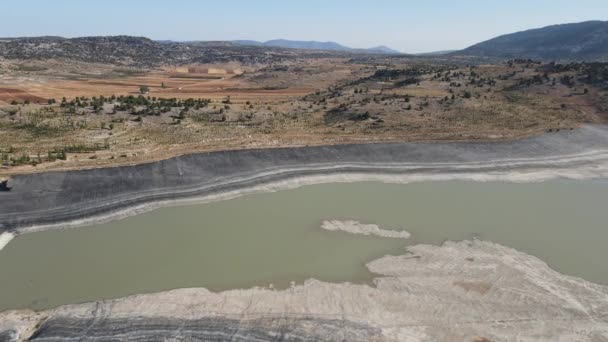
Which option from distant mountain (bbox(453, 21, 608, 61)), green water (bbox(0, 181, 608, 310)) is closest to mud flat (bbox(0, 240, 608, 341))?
green water (bbox(0, 181, 608, 310))

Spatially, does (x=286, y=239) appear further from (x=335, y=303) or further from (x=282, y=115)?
(x=282, y=115)

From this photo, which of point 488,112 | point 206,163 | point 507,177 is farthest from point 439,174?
point 488,112

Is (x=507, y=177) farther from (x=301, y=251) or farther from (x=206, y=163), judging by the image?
(x=206, y=163)

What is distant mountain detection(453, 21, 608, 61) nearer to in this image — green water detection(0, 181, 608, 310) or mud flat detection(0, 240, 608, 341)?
green water detection(0, 181, 608, 310)

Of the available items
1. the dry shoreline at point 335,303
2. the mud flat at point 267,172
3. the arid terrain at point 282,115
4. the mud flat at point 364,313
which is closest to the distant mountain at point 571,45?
the arid terrain at point 282,115

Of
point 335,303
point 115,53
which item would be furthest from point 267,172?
point 115,53

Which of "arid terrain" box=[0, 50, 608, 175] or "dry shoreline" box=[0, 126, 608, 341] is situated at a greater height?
"arid terrain" box=[0, 50, 608, 175]
